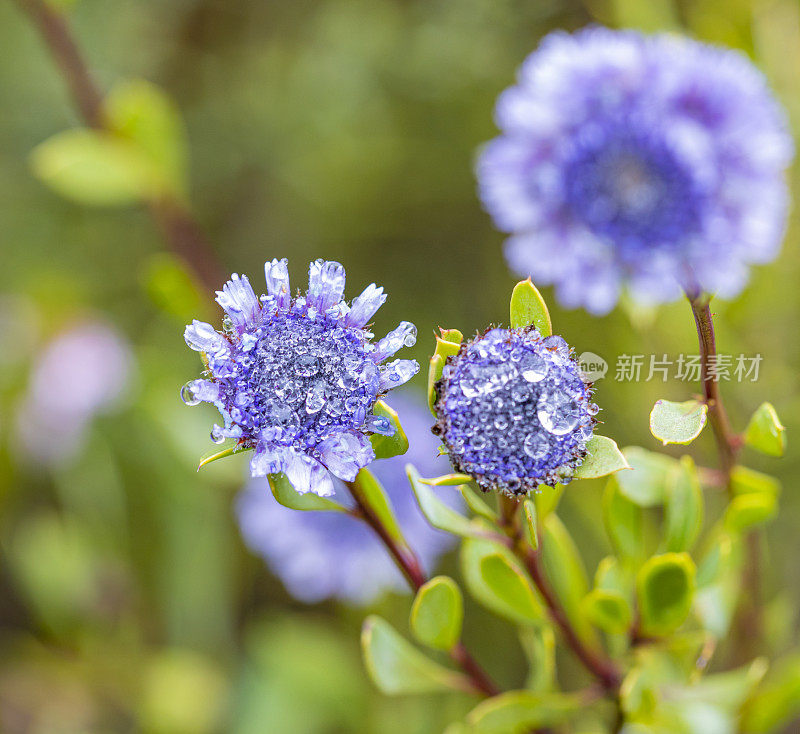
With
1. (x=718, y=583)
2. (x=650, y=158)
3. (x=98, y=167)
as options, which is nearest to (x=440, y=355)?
(x=718, y=583)

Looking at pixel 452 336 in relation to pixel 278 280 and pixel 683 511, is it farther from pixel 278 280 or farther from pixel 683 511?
pixel 683 511

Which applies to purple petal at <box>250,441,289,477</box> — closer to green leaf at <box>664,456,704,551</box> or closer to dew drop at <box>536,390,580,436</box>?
dew drop at <box>536,390,580,436</box>

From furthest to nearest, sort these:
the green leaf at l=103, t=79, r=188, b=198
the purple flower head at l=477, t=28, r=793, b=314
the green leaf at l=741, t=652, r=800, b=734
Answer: the green leaf at l=103, t=79, r=188, b=198, the purple flower head at l=477, t=28, r=793, b=314, the green leaf at l=741, t=652, r=800, b=734

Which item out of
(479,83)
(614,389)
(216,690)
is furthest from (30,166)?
(614,389)

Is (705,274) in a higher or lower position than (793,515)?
higher

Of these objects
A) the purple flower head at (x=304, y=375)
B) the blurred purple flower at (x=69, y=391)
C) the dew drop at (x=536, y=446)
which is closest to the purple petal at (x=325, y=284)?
the purple flower head at (x=304, y=375)

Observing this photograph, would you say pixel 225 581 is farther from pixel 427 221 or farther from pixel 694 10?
pixel 694 10

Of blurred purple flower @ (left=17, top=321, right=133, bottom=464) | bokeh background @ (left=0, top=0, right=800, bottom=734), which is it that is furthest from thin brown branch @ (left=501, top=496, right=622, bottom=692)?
blurred purple flower @ (left=17, top=321, right=133, bottom=464)
